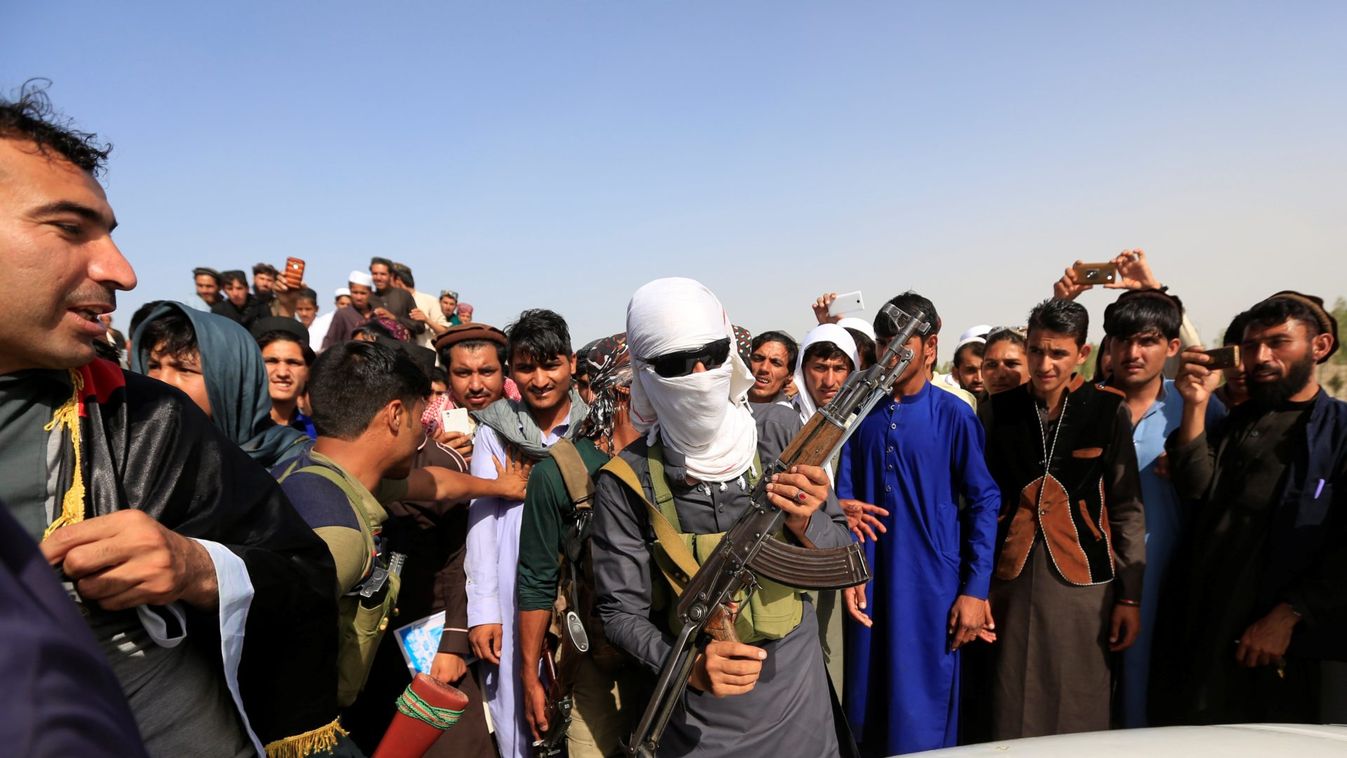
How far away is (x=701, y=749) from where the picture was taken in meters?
2.12

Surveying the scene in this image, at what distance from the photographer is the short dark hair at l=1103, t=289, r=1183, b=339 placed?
3.49m

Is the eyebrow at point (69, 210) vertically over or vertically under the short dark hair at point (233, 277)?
under

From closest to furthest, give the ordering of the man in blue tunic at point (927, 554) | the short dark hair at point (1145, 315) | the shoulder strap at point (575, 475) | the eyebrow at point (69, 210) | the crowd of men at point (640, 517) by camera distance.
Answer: the eyebrow at point (69, 210) → the crowd of men at point (640, 517) → the shoulder strap at point (575, 475) → the man in blue tunic at point (927, 554) → the short dark hair at point (1145, 315)

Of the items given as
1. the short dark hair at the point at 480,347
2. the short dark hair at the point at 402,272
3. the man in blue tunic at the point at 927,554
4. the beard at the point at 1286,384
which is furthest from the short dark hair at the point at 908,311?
the short dark hair at the point at 402,272

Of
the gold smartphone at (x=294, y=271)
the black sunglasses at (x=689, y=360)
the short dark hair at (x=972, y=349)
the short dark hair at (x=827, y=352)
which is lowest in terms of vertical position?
the black sunglasses at (x=689, y=360)

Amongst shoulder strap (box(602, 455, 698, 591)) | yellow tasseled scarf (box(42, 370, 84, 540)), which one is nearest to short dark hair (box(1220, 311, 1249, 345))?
shoulder strap (box(602, 455, 698, 591))

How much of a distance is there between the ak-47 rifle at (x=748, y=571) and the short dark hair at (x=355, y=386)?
1.25m

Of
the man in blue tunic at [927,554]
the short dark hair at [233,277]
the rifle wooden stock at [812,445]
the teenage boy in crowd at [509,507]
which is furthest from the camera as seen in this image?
the short dark hair at [233,277]

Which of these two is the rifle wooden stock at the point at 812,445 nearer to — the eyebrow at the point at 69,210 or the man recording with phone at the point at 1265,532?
the eyebrow at the point at 69,210

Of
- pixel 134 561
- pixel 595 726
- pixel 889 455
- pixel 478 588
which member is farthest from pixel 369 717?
pixel 889 455

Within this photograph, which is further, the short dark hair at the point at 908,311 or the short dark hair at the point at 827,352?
the short dark hair at the point at 827,352

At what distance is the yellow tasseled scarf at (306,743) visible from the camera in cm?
162

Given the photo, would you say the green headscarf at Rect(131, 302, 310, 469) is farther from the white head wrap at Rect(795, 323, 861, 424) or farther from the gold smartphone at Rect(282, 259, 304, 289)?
the gold smartphone at Rect(282, 259, 304, 289)

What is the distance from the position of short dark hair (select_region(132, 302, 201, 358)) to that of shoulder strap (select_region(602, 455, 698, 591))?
1814 millimetres
